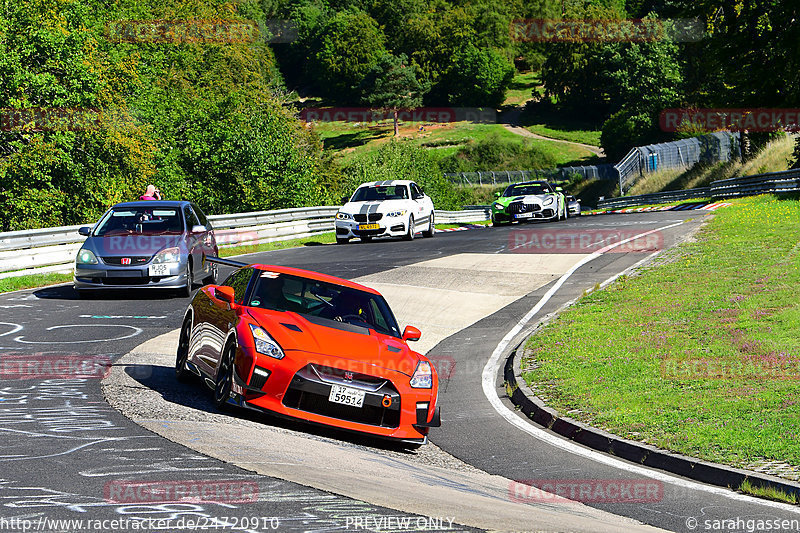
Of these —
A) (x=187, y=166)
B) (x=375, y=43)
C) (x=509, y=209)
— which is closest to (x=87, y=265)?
(x=509, y=209)

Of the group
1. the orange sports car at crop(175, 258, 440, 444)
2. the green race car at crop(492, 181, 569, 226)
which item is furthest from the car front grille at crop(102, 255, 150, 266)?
the green race car at crop(492, 181, 569, 226)

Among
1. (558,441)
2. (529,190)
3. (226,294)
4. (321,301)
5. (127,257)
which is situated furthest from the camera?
(529,190)

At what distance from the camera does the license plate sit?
16250 millimetres

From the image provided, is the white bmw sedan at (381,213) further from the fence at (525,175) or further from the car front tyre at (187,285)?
the fence at (525,175)

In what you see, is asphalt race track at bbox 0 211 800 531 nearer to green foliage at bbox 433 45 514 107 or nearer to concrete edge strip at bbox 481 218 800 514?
concrete edge strip at bbox 481 218 800 514

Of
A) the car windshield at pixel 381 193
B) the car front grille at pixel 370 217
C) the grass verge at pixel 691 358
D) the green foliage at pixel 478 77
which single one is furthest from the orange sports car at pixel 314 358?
the green foliage at pixel 478 77

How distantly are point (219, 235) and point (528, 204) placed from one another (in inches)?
491

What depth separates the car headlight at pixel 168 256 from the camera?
16.3 m

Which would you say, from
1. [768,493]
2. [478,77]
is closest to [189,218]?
[768,493]

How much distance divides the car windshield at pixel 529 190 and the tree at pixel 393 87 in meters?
97.0

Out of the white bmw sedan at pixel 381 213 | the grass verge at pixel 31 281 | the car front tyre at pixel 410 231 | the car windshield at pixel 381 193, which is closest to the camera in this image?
the grass verge at pixel 31 281

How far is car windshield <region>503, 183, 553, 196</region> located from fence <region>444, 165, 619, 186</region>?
52706 millimetres

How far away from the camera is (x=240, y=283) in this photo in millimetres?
9883

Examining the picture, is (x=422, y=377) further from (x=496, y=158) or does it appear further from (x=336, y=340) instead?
(x=496, y=158)
